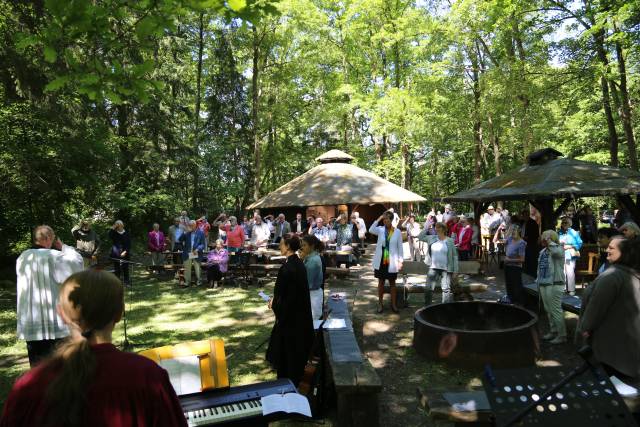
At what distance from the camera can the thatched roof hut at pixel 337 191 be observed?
733 inches

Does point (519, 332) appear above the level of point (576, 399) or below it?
below

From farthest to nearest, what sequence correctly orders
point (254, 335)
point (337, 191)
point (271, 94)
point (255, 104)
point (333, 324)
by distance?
1. point (271, 94)
2. point (255, 104)
3. point (337, 191)
4. point (254, 335)
5. point (333, 324)

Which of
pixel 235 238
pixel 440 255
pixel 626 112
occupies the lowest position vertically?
pixel 440 255

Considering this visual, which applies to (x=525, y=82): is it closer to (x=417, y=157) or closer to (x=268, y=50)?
(x=268, y=50)

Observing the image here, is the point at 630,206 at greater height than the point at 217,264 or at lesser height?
greater

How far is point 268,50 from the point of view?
2802cm

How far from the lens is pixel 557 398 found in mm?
2441

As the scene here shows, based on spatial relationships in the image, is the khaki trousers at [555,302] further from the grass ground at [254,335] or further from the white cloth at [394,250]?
the white cloth at [394,250]

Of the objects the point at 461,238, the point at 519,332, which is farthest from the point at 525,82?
the point at 519,332

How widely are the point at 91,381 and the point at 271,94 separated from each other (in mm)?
29563

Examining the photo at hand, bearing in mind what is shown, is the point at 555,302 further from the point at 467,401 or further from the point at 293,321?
the point at 293,321

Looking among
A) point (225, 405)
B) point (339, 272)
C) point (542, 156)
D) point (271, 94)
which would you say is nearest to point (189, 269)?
point (339, 272)

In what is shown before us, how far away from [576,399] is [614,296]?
1.47 meters

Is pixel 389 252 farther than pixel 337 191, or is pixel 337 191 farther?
pixel 337 191
